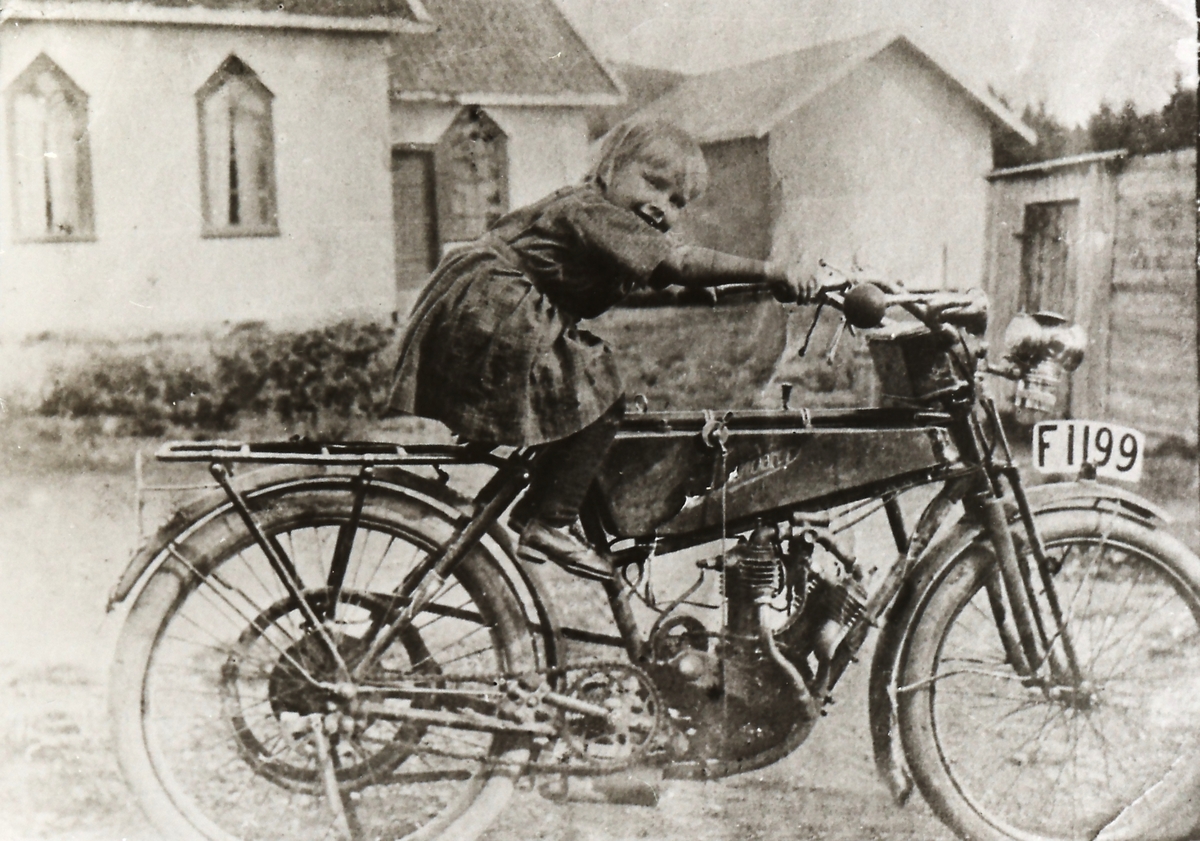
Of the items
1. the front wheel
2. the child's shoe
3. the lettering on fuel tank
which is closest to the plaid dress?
the child's shoe

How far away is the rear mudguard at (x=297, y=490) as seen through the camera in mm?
2564

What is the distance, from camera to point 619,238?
8.05 feet

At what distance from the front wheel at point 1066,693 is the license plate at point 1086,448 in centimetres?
35

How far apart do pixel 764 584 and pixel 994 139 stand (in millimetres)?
1705

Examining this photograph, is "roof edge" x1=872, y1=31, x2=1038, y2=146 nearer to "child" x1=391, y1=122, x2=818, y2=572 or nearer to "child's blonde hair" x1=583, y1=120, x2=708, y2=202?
"child's blonde hair" x1=583, y1=120, x2=708, y2=202

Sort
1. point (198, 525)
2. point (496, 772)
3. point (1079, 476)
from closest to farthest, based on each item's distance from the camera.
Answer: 1. point (198, 525)
2. point (496, 772)
3. point (1079, 476)

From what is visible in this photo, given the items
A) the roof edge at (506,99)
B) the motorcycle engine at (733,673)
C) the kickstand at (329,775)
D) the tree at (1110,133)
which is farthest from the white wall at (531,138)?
the kickstand at (329,775)

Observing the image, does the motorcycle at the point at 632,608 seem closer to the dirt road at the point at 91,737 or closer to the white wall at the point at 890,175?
the dirt road at the point at 91,737

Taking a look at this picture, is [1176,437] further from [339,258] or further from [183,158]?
[183,158]

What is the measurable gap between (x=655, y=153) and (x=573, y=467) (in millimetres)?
841

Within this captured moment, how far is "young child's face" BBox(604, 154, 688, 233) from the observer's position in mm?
2594

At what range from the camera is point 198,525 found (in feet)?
8.52

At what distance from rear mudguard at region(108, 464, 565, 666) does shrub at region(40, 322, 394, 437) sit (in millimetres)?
541

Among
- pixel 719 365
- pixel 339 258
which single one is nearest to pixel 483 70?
pixel 339 258
